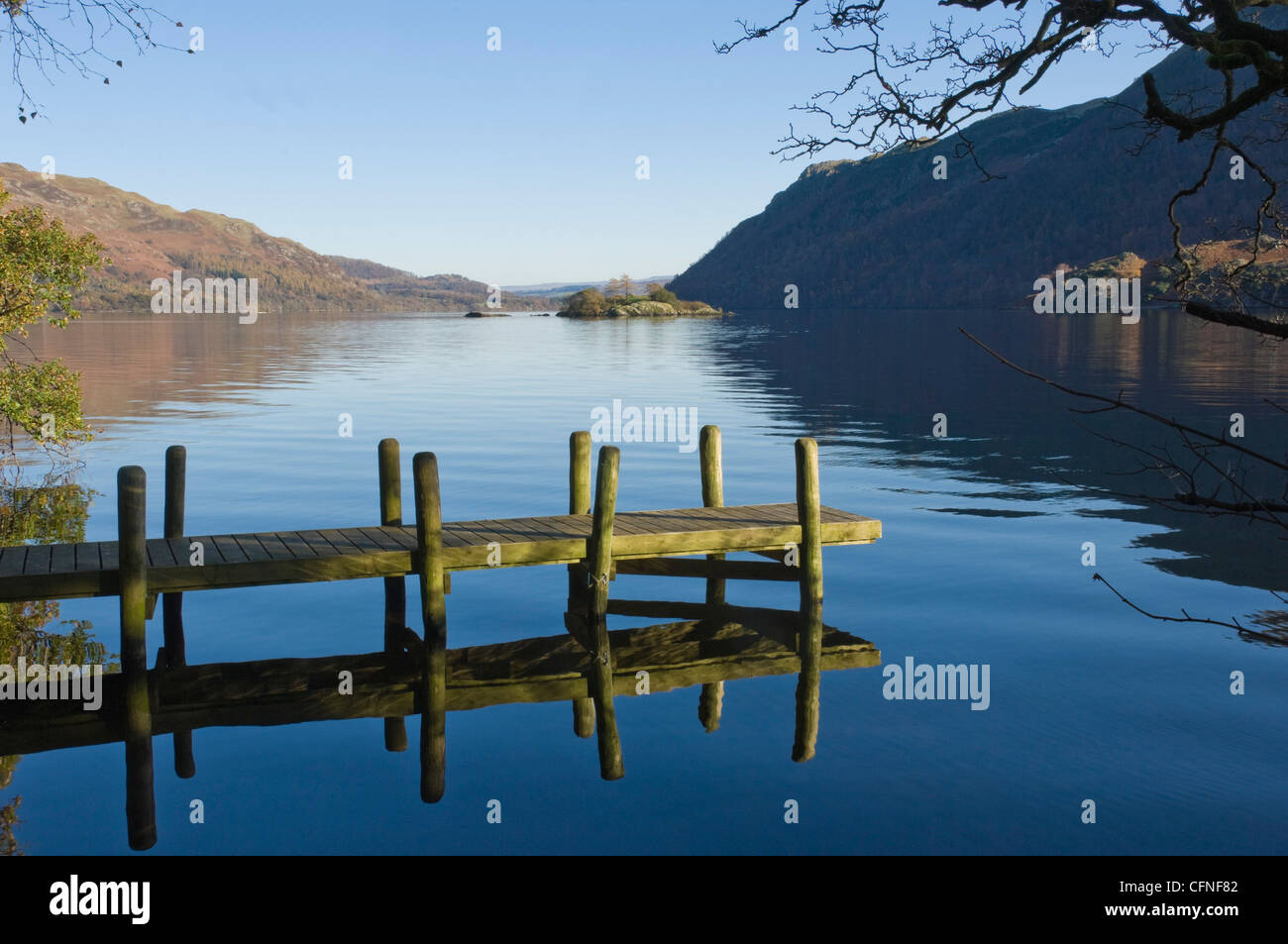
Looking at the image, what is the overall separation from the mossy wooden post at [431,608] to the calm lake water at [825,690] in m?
0.24

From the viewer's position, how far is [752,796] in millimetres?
10820

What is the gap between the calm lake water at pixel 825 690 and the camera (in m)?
10.2

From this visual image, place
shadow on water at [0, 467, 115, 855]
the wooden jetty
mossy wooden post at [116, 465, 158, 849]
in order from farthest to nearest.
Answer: the wooden jetty → mossy wooden post at [116, 465, 158, 849] → shadow on water at [0, 467, 115, 855]

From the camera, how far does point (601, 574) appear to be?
45.2 feet

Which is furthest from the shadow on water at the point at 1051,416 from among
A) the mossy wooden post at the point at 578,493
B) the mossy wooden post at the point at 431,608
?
the mossy wooden post at the point at 431,608

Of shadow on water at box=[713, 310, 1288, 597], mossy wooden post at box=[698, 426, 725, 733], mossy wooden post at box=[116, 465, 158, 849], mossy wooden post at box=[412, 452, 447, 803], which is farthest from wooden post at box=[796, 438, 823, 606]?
mossy wooden post at box=[116, 465, 158, 849]

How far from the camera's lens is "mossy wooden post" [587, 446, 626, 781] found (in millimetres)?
13342

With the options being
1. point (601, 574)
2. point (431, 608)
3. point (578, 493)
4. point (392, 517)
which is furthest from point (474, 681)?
point (578, 493)

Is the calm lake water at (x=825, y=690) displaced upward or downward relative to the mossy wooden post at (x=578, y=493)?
downward

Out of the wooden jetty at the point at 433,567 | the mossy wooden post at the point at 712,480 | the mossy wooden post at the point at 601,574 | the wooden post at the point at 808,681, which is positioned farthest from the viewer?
the mossy wooden post at the point at 712,480

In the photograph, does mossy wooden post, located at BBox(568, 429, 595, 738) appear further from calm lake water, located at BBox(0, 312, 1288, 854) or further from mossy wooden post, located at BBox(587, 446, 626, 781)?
mossy wooden post, located at BBox(587, 446, 626, 781)

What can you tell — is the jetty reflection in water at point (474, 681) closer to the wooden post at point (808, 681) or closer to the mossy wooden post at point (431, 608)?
the wooden post at point (808, 681)

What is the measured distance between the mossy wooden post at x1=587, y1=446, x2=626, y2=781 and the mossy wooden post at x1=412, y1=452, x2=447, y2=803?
5.79ft

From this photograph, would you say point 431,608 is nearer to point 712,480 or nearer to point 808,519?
point 808,519
